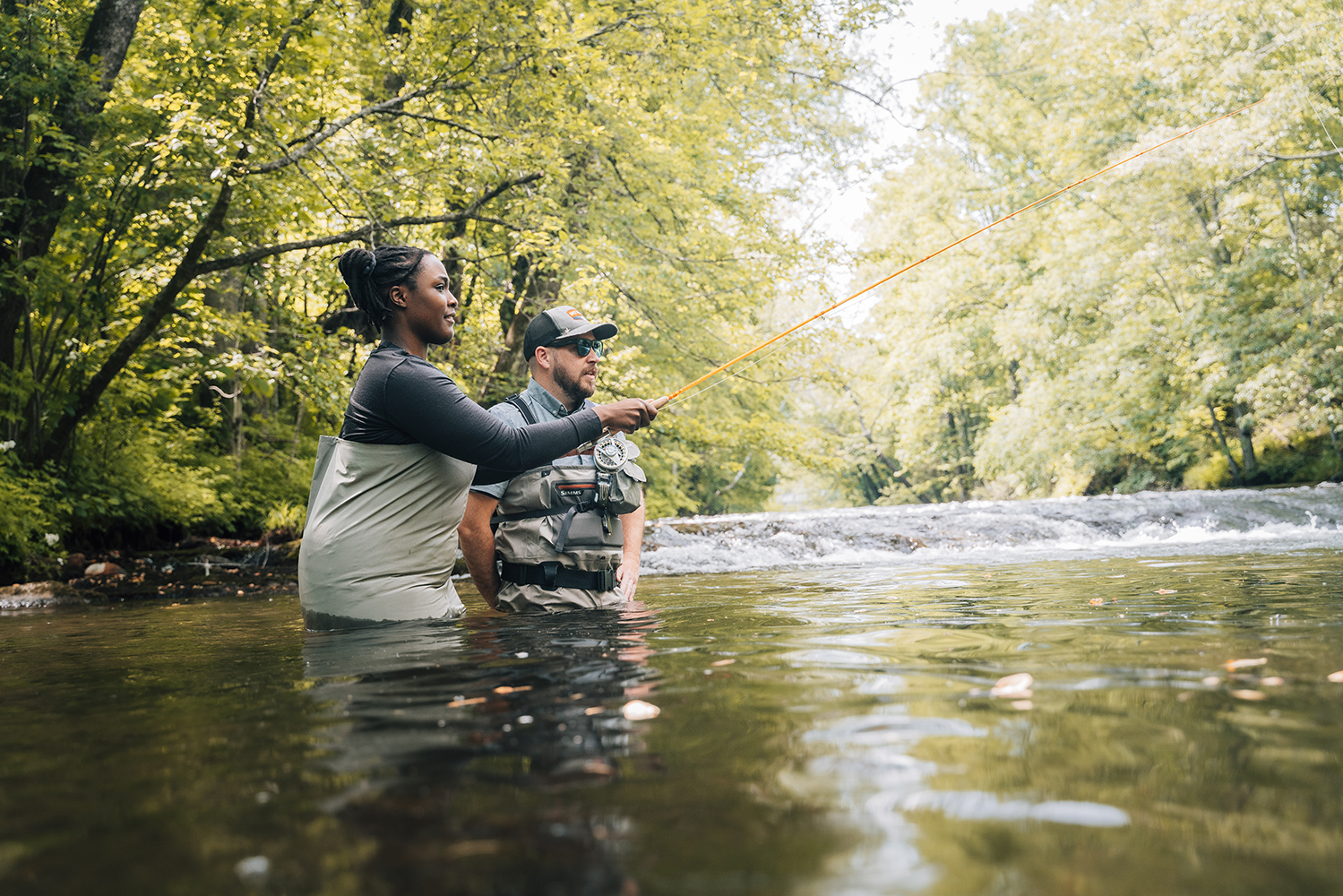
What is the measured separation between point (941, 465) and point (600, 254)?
1138 inches

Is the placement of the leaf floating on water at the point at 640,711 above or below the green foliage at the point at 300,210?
below

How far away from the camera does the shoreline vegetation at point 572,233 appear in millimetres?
8852

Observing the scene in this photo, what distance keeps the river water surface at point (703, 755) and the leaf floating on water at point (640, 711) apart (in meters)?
0.01

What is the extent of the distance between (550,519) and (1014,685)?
7.75 feet

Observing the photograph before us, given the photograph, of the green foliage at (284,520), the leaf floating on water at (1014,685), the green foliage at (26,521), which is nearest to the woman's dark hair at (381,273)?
the leaf floating on water at (1014,685)

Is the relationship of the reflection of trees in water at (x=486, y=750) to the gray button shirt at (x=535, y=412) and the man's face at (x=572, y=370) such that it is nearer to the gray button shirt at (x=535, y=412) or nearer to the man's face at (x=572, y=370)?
the gray button shirt at (x=535, y=412)

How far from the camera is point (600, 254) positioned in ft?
37.0

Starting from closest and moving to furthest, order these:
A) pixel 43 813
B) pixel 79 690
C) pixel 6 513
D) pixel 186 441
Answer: pixel 43 813, pixel 79 690, pixel 6 513, pixel 186 441

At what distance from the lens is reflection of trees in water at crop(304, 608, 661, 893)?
4.77 ft

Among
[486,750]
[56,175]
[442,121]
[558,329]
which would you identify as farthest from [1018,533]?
[56,175]

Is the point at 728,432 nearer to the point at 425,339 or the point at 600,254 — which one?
the point at 600,254

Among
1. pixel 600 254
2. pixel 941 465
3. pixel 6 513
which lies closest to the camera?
pixel 6 513

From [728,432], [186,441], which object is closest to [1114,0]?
[728,432]

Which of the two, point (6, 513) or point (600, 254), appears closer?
point (6, 513)
